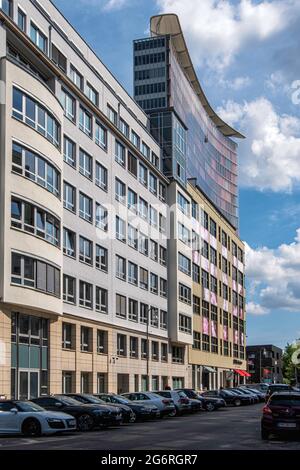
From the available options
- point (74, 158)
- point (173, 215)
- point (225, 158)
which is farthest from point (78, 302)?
point (225, 158)

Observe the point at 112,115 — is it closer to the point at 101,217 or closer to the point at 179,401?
the point at 101,217

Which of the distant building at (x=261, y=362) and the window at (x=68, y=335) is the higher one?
the window at (x=68, y=335)

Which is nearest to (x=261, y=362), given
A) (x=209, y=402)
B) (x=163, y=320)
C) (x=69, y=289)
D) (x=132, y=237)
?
(x=163, y=320)

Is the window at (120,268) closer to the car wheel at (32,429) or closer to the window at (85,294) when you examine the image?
the window at (85,294)

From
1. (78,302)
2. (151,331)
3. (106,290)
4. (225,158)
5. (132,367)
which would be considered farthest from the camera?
(225,158)

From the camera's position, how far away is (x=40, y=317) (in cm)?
3872

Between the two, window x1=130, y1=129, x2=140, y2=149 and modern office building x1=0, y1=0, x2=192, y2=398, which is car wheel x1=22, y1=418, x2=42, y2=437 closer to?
modern office building x1=0, y1=0, x2=192, y2=398

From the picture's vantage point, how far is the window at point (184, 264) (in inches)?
2699

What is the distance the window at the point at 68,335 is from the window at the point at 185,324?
24692 millimetres

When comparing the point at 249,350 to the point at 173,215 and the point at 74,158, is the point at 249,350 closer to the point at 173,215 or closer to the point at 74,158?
the point at 173,215

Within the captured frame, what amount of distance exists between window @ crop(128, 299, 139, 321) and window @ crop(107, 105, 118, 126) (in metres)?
13.8

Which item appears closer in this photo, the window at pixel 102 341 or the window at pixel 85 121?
the window at pixel 85 121

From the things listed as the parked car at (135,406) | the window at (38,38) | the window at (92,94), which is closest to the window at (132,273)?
the window at (92,94)

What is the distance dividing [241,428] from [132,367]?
93.3 ft
